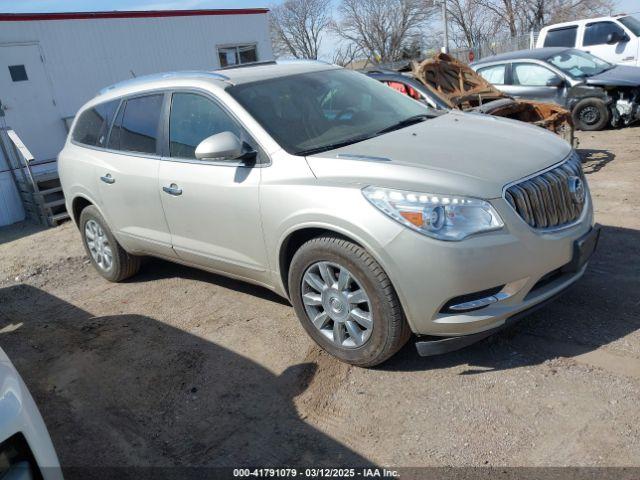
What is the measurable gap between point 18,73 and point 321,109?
9.28m

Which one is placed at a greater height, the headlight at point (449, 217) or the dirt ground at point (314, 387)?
the headlight at point (449, 217)

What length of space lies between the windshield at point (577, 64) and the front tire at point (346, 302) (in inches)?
350

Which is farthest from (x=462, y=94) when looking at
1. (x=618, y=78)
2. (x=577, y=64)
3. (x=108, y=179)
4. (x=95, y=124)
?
(x=108, y=179)

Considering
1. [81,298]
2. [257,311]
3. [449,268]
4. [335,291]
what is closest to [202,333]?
[257,311]

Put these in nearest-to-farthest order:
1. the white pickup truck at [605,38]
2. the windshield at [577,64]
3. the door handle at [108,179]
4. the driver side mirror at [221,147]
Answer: the driver side mirror at [221,147]
the door handle at [108,179]
the windshield at [577,64]
the white pickup truck at [605,38]

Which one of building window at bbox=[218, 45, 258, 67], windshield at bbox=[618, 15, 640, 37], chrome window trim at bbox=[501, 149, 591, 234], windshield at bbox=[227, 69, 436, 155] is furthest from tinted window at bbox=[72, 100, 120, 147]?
windshield at bbox=[618, 15, 640, 37]

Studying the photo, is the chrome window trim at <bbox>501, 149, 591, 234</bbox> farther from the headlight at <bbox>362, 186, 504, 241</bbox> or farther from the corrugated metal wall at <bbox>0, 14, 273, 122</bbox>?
the corrugated metal wall at <bbox>0, 14, 273, 122</bbox>

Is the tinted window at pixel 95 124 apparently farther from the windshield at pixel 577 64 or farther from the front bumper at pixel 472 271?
the windshield at pixel 577 64

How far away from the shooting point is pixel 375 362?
3.42 m

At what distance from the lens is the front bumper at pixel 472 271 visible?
2963 mm

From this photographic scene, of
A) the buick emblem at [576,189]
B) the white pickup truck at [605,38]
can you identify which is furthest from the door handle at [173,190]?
the white pickup truck at [605,38]

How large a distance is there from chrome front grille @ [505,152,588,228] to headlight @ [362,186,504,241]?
175 millimetres

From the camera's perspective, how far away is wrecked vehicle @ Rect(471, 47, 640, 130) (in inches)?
400

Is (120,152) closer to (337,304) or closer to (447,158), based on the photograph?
(337,304)
